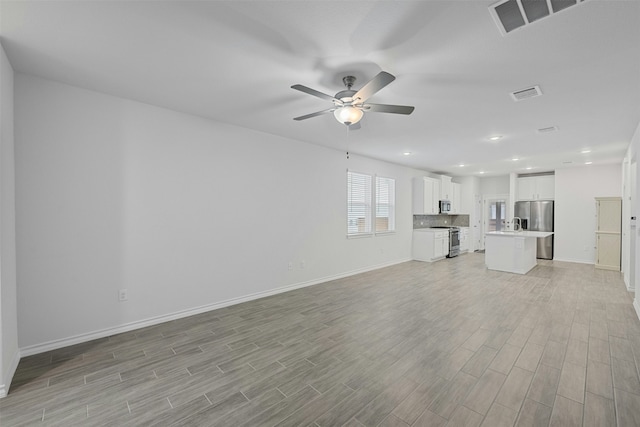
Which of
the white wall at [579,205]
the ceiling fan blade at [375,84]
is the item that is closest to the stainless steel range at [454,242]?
the white wall at [579,205]

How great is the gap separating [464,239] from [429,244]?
256cm

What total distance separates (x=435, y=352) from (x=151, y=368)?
9.06 ft

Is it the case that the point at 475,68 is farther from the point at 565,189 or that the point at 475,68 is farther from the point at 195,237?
the point at 565,189

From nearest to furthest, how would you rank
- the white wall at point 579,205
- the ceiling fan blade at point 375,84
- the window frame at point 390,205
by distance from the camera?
the ceiling fan blade at point 375,84 → the window frame at point 390,205 → the white wall at point 579,205

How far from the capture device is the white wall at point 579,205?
7512 millimetres

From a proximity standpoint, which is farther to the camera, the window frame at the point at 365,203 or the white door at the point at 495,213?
the white door at the point at 495,213

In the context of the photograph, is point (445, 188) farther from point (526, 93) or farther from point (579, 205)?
point (526, 93)

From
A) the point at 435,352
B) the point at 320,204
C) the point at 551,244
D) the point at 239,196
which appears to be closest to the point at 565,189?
the point at 551,244

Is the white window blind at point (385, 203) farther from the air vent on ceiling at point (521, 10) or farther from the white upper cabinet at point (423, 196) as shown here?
the air vent on ceiling at point (521, 10)

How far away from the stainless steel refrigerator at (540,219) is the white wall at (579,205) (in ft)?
0.83

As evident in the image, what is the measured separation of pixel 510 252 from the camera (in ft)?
21.5

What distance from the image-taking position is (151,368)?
2623 mm

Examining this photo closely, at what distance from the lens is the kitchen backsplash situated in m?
8.84

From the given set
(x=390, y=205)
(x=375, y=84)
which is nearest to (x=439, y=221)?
(x=390, y=205)
